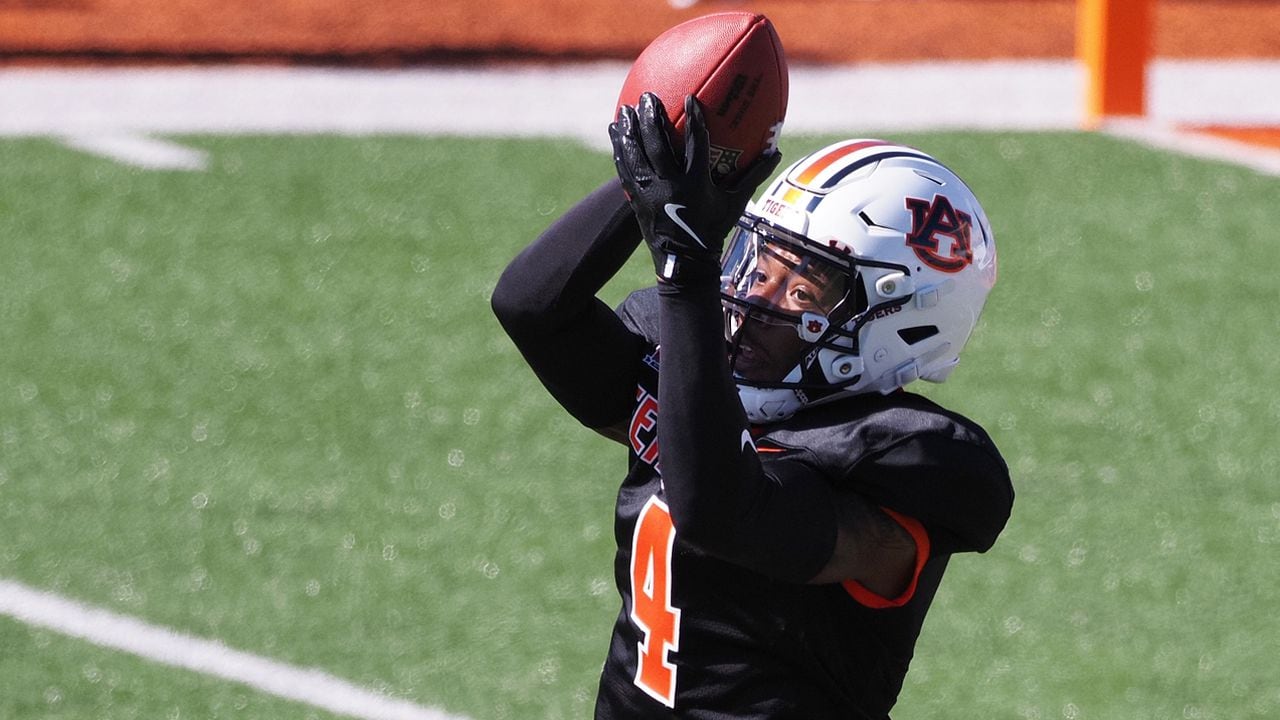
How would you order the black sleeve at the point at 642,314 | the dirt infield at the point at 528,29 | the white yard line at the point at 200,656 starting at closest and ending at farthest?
the black sleeve at the point at 642,314
the white yard line at the point at 200,656
the dirt infield at the point at 528,29

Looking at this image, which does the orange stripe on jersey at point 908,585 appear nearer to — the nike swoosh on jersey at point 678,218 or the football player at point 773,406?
the football player at point 773,406

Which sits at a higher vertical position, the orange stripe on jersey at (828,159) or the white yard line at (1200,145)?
the orange stripe on jersey at (828,159)

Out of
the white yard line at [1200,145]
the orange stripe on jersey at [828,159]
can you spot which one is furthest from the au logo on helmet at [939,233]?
the white yard line at [1200,145]

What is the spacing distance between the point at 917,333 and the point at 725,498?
541 mm

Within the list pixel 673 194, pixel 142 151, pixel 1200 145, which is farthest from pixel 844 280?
pixel 1200 145

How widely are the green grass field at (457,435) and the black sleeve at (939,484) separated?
2013mm

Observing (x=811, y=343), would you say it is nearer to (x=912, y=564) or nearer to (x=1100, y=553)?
(x=912, y=564)

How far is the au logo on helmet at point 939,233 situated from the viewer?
273 centimetres

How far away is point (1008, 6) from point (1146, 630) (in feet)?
20.4

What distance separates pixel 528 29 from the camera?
978 cm

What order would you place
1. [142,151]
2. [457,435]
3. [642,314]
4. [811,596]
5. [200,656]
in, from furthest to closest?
1. [142,151]
2. [457,435]
3. [200,656]
4. [642,314]
5. [811,596]

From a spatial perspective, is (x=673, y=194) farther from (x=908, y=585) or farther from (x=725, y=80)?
(x=908, y=585)

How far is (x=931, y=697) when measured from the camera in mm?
4551

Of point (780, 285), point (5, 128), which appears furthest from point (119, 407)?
point (780, 285)
